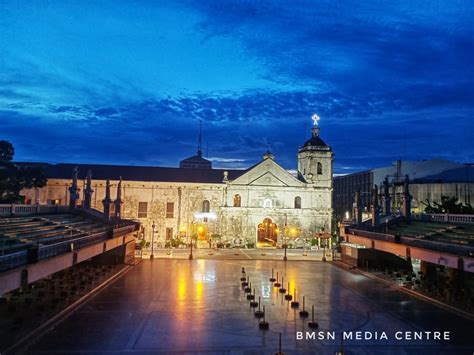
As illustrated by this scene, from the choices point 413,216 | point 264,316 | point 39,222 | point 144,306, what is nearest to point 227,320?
point 264,316

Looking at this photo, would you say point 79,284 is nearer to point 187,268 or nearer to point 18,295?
point 18,295

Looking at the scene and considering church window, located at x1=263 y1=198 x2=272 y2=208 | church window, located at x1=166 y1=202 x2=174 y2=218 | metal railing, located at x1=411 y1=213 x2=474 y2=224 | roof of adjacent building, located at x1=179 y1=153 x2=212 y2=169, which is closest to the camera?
metal railing, located at x1=411 y1=213 x2=474 y2=224

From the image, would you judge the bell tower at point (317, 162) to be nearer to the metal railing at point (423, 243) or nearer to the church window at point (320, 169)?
the church window at point (320, 169)

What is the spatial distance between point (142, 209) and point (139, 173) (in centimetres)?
712

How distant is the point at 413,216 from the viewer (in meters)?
44.6

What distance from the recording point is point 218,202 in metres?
65.6

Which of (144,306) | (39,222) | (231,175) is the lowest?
(144,306)

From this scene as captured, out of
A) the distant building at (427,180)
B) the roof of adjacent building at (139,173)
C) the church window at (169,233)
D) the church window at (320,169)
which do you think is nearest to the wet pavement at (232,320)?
the church window at (169,233)

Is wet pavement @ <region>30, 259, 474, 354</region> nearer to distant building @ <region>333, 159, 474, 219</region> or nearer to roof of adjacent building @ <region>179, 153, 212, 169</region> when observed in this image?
distant building @ <region>333, 159, 474, 219</region>

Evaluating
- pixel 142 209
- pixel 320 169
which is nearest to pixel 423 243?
pixel 320 169

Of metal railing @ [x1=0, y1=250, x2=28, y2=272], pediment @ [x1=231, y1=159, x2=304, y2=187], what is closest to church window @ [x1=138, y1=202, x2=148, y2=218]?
pediment @ [x1=231, y1=159, x2=304, y2=187]

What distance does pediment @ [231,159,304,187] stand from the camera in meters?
65.7

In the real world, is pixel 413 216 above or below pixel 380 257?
above

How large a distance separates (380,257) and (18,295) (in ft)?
107
